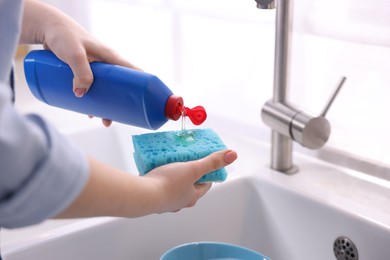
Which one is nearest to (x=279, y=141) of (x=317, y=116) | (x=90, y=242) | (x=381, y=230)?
(x=317, y=116)

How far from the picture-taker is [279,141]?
803mm

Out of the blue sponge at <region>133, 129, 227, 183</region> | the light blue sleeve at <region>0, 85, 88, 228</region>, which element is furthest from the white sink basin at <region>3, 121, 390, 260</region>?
the light blue sleeve at <region>0, 85, 88, 228</region>

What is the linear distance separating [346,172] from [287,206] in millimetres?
120

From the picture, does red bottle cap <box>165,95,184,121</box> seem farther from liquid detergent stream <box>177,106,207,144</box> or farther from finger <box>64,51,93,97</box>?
finger <box>64,51,93,97</box>

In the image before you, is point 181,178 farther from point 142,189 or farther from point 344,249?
point 344,249

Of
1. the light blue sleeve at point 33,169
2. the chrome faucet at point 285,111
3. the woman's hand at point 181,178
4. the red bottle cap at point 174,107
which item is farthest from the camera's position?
the chrome faucet at point 285,111

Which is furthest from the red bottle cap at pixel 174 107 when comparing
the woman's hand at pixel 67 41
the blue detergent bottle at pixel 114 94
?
the woman's hand at pixel 67 41

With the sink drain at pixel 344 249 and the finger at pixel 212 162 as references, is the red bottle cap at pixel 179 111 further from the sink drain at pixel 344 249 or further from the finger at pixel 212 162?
the sink drain at pixel 344 249

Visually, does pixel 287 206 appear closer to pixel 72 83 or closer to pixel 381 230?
pixel 381 230

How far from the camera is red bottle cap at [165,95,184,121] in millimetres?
606

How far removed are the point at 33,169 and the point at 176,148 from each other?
0.82ft

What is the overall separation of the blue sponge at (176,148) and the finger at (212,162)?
0.11 ft

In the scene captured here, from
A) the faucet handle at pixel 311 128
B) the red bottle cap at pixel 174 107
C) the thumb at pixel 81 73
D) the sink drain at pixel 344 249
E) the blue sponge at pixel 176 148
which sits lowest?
the sink drain at pixel 344 249

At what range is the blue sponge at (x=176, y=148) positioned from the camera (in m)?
0.58
